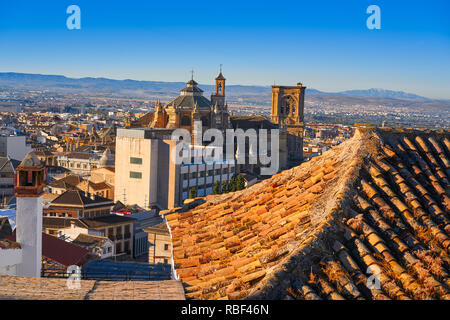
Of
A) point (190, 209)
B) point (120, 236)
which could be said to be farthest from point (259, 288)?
point (120, 236)

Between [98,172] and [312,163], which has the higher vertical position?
[312,163]

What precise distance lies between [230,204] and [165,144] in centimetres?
3221

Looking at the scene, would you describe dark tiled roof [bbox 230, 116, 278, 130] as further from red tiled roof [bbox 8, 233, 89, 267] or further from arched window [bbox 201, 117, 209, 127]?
red tiled roof [bbox 8, 233, 89, 267]

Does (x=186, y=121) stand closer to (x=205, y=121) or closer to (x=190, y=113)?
(x=190, y=113)

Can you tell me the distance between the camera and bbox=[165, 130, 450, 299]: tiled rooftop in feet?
12.6

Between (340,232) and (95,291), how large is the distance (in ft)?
6.35

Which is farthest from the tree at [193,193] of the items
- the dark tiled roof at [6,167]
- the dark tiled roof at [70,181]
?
the dark tiled roof at [6,167]

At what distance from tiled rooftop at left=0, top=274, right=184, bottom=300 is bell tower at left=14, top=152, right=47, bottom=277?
5580 millimetres

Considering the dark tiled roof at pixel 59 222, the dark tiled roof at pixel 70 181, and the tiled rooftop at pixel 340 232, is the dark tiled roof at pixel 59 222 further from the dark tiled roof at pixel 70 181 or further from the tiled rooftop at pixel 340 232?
the tiled rooftop at pixel 340 232

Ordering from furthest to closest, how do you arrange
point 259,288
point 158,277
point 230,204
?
point 158,277 → point 230,204 → point 259,288

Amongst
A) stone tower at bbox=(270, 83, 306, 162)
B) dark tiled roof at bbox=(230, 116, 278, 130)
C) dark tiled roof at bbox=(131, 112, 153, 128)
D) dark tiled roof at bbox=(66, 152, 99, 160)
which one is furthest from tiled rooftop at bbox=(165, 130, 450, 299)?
stone tower at bbox=(270, 83, 306, 162)

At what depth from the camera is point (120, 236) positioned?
28.3 meters

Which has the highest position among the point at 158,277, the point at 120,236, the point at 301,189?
the point at 301,189
